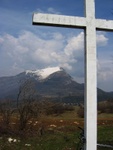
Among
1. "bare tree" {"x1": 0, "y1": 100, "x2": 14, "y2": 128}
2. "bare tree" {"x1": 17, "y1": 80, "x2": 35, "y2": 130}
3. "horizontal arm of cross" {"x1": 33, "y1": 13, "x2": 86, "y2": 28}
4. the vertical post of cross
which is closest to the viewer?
"horizontal arm of cross" {"x1": 33, "y1": 13, "x2": 86, "y2": 28}

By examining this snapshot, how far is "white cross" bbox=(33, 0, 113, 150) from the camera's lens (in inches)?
258

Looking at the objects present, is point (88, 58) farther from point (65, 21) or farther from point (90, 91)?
point (65, 21)

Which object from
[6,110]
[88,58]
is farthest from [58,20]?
[6,110]

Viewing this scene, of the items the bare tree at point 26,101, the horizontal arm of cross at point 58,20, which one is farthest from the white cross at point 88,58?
the bare tree at point 26,101

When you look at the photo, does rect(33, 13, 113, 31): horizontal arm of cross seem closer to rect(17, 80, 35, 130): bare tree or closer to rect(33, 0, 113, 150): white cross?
rect(33, 0, 113, 150): white cross

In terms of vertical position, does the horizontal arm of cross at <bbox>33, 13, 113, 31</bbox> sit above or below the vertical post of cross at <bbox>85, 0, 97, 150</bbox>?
above

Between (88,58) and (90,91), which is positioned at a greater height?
(88,58)

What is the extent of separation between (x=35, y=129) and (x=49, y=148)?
22.9 feet

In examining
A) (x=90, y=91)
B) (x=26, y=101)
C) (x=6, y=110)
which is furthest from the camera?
(x=6, y=110)

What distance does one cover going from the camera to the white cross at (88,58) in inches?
258

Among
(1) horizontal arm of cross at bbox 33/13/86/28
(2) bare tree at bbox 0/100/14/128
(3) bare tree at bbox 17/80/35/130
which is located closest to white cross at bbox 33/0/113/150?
(1) horizontal arm of cross at bbox 33/13/86/28

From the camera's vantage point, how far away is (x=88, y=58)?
21.7 ft

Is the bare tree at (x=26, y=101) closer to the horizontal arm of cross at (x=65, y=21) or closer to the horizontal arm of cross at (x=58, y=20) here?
the horizontal arm of cross at (x=65, y=21)

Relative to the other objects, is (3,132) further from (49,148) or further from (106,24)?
(106,24)
